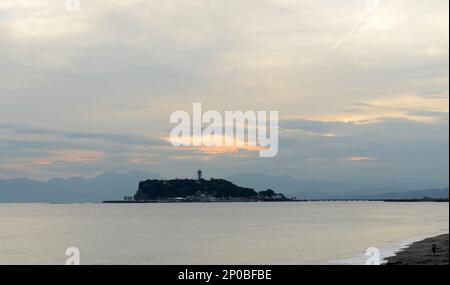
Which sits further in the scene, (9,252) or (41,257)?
(9,252)
